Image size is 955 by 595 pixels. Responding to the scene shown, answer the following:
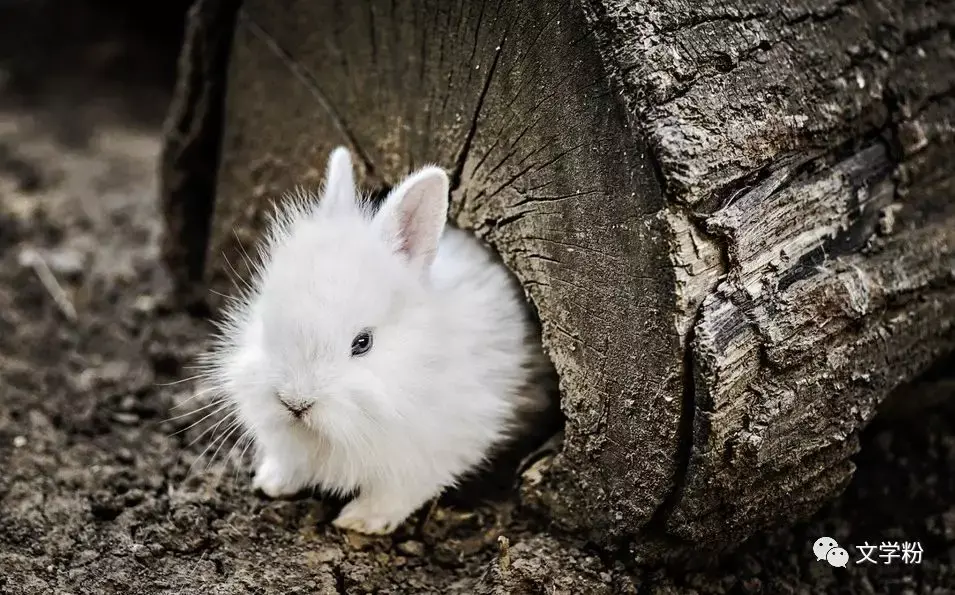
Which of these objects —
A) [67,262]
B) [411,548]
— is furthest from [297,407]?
[67,262]

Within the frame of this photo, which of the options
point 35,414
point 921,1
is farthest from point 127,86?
point 921,1

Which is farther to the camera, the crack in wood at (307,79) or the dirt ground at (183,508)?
the crack in wood at (307,79)

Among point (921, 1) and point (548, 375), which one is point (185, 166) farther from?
point (921, 1)

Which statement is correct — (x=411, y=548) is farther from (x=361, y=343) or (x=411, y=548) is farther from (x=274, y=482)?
(x=361, y=343)

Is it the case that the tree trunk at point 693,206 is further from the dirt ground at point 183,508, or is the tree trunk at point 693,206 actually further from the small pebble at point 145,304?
the small pebble at point 145,304

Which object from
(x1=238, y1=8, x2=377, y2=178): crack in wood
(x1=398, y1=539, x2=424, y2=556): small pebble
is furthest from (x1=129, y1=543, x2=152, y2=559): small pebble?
(x1=238, y1=8, x2=377, y2=178): crack in wood

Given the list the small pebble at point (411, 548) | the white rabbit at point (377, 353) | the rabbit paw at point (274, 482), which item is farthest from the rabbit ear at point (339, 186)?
the small pebble at point (411, 548)

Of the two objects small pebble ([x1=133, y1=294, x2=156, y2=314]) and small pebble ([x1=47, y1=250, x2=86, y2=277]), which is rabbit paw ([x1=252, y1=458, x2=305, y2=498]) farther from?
small pebble ([x1=47, y1=250, x2=86, y2=277])

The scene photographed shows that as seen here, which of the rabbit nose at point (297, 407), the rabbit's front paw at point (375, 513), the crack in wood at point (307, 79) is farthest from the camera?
the crack in wood at point (307, 79)
